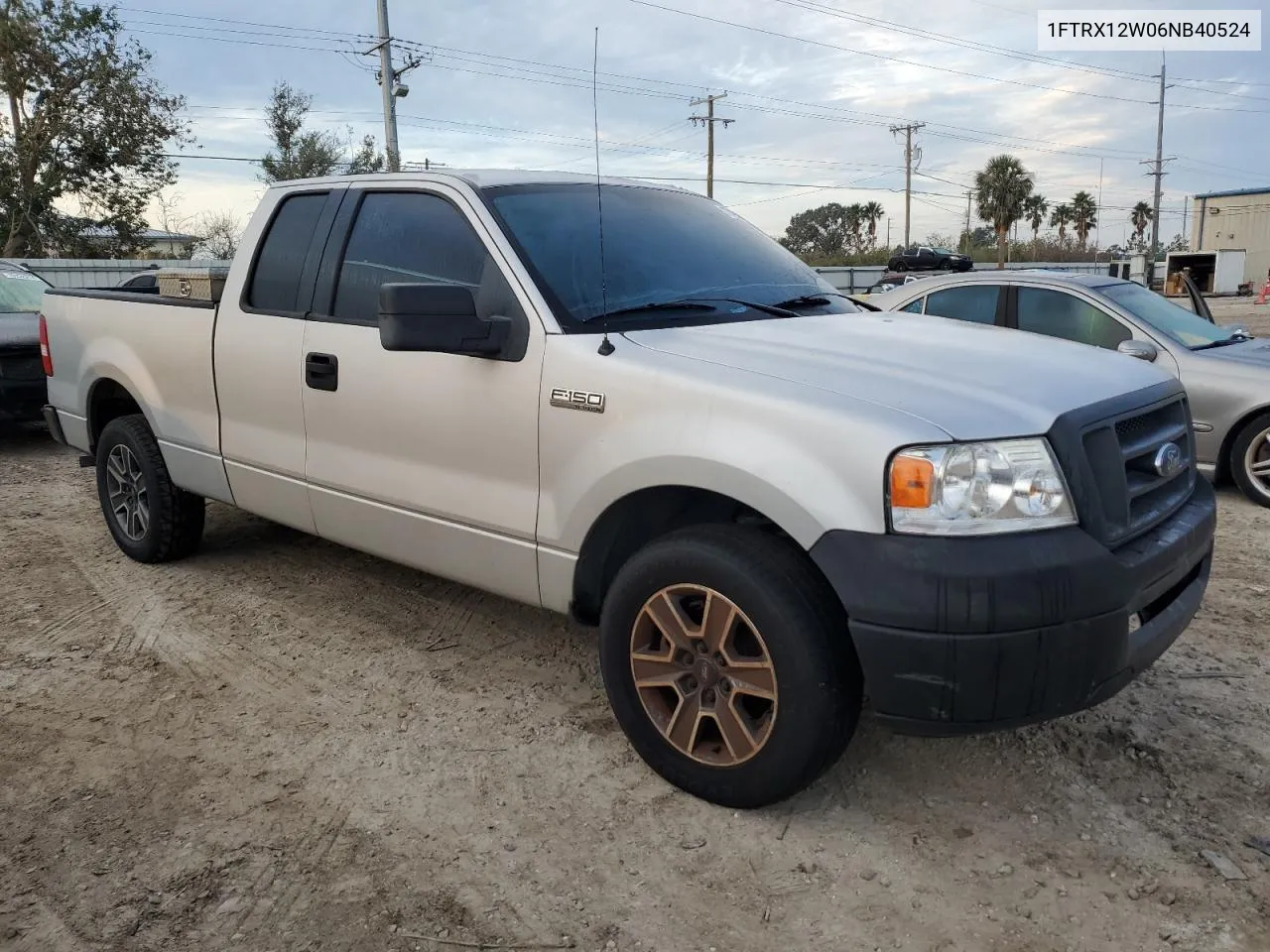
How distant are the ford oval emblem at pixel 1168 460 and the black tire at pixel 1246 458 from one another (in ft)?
13.4

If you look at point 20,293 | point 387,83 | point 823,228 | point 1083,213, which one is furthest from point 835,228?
point 20,293

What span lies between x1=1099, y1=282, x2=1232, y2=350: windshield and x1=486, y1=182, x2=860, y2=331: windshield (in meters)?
3.96

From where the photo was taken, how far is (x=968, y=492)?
2.43 meters

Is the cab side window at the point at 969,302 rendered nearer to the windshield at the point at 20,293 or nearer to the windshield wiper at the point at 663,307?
the windshield wiper at the point at 663,307

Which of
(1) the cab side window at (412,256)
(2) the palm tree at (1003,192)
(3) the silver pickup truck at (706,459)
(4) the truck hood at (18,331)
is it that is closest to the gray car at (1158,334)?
(3) the silver pickup truck at (706,459)

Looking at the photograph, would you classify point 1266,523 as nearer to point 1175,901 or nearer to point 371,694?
point 1175,901

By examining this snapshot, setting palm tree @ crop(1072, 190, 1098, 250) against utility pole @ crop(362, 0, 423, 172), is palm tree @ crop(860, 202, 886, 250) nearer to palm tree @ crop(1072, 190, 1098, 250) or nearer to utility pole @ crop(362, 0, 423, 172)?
palm tree @ crop(1072, 190, 1098, 250)

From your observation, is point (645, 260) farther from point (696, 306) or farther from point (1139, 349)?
point (1139, 349)

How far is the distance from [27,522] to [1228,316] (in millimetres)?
30757

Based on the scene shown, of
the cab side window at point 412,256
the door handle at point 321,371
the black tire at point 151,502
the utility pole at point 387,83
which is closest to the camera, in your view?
the cab side window at point 412,256

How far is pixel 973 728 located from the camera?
2.48 meters

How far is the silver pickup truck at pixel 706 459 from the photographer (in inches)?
95.7

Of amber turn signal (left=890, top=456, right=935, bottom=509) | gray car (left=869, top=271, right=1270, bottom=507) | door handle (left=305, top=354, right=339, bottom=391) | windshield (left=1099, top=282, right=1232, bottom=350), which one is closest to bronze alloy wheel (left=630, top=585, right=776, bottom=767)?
amber turn signal (left=890, top=456, right=935, bottom=509)

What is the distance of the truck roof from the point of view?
370 centimetres
